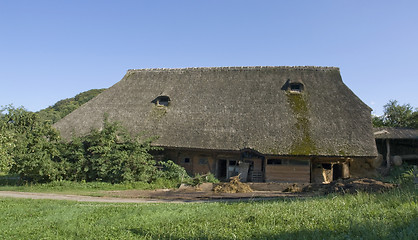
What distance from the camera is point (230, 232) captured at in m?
6.29

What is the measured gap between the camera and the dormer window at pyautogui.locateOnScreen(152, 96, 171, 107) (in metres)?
23.5

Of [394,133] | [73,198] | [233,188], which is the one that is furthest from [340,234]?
[394,133]

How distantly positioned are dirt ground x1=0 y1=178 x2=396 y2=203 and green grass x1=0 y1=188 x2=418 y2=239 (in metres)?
3.50

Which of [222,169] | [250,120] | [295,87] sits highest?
[295,87]

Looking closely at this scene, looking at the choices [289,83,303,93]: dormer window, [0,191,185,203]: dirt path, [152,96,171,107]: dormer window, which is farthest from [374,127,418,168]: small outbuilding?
[0,191,185,203]: dirt path

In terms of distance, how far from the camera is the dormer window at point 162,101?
77.2 feet

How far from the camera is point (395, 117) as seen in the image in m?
35.7

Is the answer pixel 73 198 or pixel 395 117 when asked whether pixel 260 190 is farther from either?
pixel 395 117

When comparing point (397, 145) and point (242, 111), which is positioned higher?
point (242, 111)

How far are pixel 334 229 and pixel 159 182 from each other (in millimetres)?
13668

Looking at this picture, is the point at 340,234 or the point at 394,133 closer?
the point at 340,234

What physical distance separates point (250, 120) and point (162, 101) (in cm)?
773

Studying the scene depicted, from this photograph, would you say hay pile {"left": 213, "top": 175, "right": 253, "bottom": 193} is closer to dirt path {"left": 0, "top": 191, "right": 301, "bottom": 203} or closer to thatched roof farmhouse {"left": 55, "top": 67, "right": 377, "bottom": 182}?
dirt path {"left": 0, "top": 191, "right": 301, "bottom": 203}

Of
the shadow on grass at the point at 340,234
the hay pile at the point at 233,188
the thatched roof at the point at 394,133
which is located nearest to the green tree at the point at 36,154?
the hay pile at the point at 233,188
